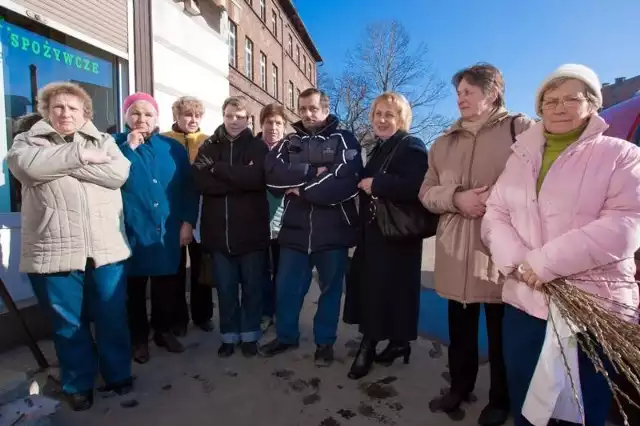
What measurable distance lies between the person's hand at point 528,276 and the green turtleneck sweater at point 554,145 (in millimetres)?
339

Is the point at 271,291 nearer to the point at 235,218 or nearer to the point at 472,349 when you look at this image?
the point at 235,218

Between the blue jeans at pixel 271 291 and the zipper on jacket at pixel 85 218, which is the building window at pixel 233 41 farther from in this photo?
the zipper on jacket at pixel 85 218

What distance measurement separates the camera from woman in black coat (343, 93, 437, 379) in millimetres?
2785

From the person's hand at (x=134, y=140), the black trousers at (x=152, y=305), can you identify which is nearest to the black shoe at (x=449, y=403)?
the black trousers at (x=152, y=305)

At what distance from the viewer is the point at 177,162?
10.7 ft

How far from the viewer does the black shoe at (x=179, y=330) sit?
3.77m

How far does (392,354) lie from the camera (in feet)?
10.5

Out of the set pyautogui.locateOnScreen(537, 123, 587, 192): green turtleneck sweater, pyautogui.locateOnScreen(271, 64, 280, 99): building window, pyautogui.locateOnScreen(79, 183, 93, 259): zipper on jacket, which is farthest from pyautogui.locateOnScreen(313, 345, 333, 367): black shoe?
pyautogui.locateOnScreen(271, 64, 280, 99): building window

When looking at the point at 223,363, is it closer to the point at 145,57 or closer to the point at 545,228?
the point at 545,228

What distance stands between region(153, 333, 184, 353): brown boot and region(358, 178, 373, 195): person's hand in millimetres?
2027

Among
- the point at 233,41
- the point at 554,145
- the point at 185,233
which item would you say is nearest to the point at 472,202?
the point at 554,145

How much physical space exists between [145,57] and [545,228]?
18.4 feet

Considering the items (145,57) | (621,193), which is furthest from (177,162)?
(145,57)

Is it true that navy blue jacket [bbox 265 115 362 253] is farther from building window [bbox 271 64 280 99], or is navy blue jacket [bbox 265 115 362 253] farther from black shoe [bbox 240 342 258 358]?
building window [bbox 271 64 280 99]
